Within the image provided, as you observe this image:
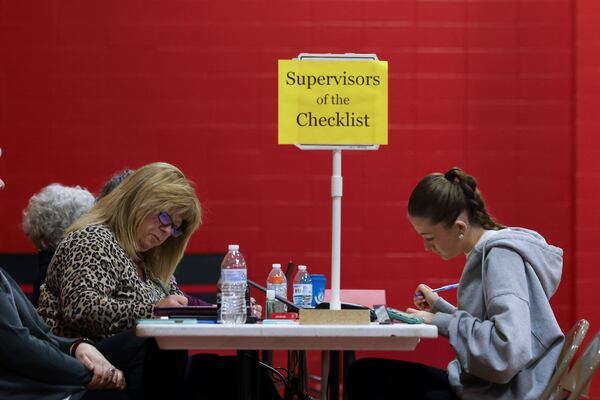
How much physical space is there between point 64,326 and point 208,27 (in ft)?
9.63

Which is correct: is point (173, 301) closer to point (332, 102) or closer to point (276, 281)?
point (332, 102)

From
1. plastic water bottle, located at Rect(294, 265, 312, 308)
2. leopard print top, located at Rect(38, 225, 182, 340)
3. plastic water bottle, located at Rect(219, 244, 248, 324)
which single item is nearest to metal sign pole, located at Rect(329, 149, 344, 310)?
plastic water bottle, located at Rect(219, 244, 248, 324)

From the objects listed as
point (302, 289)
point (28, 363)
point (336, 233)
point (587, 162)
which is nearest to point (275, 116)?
point (587, 162)

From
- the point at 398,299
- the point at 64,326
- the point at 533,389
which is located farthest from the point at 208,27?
the point at 533,389

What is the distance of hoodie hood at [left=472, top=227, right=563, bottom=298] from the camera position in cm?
256

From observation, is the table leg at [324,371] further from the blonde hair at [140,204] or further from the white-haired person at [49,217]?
the white-haired person at [49,217]

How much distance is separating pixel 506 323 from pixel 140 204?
3.99 ft

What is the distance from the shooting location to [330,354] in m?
2.74

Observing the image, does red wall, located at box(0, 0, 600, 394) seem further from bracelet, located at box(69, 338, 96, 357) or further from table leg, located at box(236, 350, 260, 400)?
table leg, located at box(236, 350, 260, 400)

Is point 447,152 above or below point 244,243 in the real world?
above

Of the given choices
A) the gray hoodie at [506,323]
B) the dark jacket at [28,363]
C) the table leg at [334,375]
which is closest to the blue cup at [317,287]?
the table leg at [334,375]

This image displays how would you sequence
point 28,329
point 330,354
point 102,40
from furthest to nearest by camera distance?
point 102,40, point 330,354, point 28,329

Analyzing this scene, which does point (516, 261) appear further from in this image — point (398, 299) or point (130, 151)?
point (130, 151)

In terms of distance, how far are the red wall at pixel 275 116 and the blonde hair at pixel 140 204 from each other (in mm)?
2202
